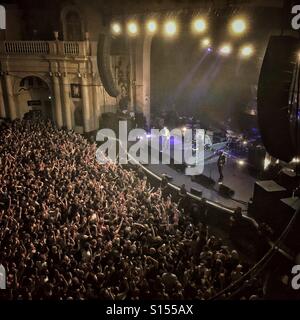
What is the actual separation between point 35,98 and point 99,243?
58.6ft

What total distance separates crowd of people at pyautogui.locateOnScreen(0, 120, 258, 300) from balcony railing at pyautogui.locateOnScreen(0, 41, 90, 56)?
34.1 feet

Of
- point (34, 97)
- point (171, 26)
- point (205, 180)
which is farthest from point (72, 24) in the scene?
point (205, 180)

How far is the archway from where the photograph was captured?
22.2 metres

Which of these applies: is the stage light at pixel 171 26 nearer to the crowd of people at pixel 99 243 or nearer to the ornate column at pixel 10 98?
the crowd of people at pixel 99 243

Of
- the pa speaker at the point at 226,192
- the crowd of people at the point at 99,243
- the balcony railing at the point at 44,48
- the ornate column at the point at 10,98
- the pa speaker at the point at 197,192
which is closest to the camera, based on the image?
the crowd of people at the point at 99,243

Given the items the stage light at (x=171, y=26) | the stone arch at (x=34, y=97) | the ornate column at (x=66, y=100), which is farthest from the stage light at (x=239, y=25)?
the stone arch at (x=34, y=97)

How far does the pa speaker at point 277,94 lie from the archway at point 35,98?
748 inches

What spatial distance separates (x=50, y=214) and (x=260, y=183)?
6.69 m

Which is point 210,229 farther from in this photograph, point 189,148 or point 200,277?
point 189,148

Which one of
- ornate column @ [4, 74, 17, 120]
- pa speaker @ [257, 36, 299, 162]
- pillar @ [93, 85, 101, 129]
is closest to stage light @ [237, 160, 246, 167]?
pillar @ [93, 85, 101, 129]

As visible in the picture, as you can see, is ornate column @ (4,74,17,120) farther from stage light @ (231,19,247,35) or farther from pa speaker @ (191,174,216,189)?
stage light @ (231,19,247,35)

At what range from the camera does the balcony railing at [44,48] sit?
1977 cm

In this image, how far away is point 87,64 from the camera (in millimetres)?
20312

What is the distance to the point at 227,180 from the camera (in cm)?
1460
